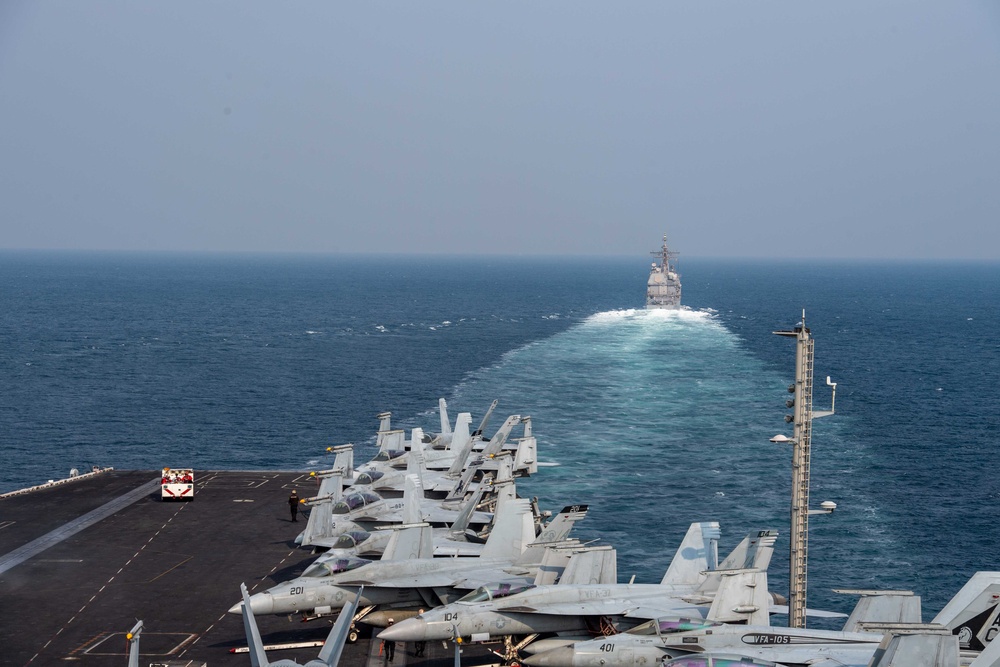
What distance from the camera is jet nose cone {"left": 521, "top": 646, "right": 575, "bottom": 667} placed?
30578 mm

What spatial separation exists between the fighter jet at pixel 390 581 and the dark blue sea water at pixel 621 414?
13.8 meters

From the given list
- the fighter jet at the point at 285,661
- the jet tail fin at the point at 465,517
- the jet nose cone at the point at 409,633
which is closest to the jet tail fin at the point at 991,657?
the fighter jet at the point at 285,661

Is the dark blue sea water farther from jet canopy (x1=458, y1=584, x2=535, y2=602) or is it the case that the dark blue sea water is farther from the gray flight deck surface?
the gray flight deck surface

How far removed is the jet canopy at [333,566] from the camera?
119 ft

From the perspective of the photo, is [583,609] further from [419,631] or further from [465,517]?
[465,517]

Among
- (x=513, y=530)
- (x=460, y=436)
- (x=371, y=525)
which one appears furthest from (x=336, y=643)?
(x=460, y=436)

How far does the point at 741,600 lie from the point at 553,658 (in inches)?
262

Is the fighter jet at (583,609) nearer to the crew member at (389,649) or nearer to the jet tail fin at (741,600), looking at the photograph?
the jet tail fin at (741,600)

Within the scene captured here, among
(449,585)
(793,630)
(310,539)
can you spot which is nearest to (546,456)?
(310,539)

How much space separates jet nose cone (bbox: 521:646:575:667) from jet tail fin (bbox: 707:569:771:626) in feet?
16.8

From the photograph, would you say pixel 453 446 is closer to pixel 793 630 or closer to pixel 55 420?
pixel 793 630

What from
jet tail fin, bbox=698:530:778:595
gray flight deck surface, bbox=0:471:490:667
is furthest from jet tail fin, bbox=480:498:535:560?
jet tail fin, bbox=698:530:778:595

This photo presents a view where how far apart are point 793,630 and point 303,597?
16688mm

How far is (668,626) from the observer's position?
103 feet
